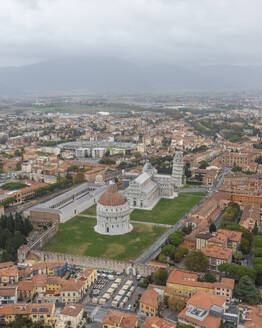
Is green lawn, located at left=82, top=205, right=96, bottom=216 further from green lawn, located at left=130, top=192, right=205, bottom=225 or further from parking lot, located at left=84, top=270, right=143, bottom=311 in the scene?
parking lot, located at left=84, top=270, right=143, bottom=311

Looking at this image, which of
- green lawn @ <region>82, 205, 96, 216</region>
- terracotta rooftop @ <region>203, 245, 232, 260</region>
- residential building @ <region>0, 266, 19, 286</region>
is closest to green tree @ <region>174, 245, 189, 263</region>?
terracotta rooftop @ <region>203, 245, 232, 260</region>

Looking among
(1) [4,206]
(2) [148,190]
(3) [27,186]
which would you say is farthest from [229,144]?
(1) [4,206]

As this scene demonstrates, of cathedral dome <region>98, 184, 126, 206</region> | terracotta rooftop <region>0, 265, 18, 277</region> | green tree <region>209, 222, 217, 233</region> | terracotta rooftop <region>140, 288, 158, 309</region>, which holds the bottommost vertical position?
terracotta rooftop <region>0, 265, 18, 277</region>

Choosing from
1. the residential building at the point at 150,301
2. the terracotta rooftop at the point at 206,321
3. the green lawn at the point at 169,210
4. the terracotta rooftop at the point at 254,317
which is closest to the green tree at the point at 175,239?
the green lawn at the point at 169,210

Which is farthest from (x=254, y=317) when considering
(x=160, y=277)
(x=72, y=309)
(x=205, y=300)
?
(x=72, y=309)

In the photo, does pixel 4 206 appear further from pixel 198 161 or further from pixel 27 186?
pixel 198 161

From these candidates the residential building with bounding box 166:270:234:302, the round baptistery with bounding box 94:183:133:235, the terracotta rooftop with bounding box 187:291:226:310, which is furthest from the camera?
the round baptistery with bounding box 94:183:133:235

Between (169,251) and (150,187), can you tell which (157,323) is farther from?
(150,187)
